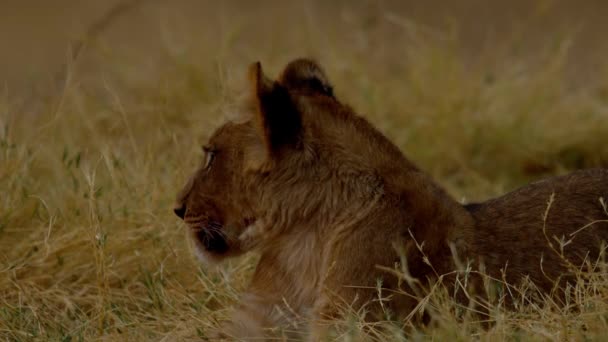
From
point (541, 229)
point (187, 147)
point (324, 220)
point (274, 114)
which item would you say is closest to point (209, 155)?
point (274, 114)

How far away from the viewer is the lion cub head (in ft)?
13.5

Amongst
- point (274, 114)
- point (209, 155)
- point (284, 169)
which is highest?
point (274, 114)

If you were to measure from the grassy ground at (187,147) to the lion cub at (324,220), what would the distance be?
0.16 meters

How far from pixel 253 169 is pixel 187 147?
199 cm

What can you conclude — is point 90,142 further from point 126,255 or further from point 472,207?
point 472,207

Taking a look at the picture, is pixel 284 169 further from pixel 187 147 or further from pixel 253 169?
pixel 187 147

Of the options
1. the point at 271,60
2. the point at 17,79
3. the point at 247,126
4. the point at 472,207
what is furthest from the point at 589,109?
the point at 17,79

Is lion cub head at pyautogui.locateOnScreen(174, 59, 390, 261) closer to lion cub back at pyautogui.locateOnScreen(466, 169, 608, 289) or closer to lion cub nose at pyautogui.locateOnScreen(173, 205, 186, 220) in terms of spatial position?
lion cub nose at pyautogui.locateOnScreen(173, 205, 186, 220)

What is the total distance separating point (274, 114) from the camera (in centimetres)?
407

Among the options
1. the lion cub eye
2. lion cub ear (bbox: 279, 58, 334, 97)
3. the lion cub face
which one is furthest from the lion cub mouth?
lion cub ear (bbox: 279, 58, 334, 97)

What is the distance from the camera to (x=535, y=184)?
15.5 feet

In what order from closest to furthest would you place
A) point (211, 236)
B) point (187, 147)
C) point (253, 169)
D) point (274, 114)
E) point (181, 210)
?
point (274, 114) → point (253, 169) → point (211, 236) → point (181, 210) → point (187, 147)

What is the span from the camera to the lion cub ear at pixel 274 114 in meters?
3.99

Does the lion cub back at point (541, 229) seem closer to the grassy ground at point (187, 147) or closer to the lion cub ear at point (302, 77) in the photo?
the grassy ground at point (187, 147)
